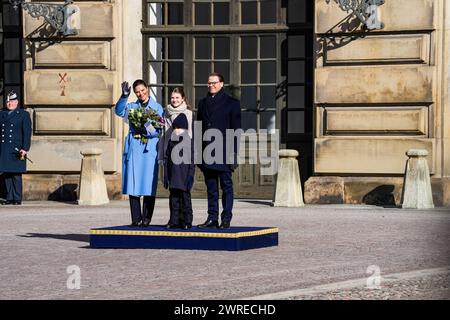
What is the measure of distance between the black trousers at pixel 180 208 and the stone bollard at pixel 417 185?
667 cm

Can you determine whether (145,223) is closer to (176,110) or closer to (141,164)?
(141,164)

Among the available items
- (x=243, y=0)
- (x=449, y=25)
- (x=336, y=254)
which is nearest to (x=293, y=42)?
(x=243, y=0)

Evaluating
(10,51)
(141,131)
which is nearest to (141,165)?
(141,131)

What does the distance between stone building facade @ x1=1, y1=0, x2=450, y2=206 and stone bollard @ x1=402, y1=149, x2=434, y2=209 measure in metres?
0.98

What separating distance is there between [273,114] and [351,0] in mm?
2679

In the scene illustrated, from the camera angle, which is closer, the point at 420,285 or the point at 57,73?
the point at 420,285

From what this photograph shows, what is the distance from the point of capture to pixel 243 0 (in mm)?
21891

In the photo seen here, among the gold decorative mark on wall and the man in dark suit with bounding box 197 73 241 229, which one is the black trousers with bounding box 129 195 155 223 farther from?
the gold decorative mark on wall

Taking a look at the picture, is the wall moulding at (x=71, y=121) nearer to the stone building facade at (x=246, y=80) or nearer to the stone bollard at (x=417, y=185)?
the stone building facade at (x=246, y=80)

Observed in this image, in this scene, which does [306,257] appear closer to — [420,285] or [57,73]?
[420,285]

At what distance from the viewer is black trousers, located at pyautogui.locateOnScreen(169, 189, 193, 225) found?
13367mm

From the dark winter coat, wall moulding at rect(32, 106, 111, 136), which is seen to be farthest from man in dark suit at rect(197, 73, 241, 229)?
wall moulding at rect(32, 106, 111, 136)

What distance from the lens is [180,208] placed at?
Answer: 13438 millimetres

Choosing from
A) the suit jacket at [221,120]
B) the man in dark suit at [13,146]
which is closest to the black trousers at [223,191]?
the suit jacket at [221,120]
